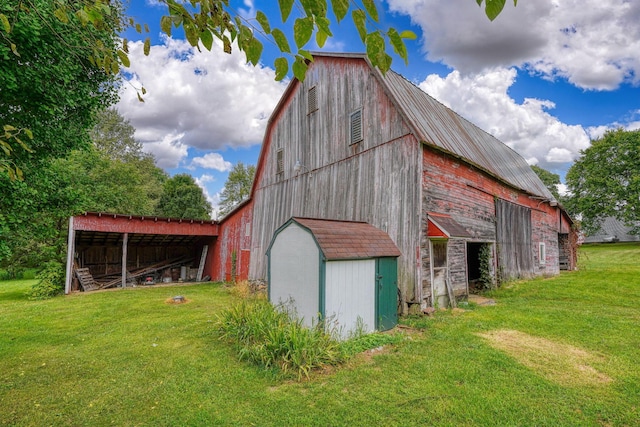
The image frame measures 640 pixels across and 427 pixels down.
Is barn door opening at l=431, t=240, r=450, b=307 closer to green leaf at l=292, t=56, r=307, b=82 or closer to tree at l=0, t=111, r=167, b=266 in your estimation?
green leaf at l=292, t=56, r=307, b=82

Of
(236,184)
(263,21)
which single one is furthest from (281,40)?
(236,184)

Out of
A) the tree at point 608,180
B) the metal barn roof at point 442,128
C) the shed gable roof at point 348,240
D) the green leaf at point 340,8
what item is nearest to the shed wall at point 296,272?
the shed gable roof at point 348,240

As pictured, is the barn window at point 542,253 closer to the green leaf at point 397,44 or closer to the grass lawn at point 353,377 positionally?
the grass lawn at point 353,377

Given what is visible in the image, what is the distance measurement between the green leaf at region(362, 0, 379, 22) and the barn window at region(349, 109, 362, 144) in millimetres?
8347

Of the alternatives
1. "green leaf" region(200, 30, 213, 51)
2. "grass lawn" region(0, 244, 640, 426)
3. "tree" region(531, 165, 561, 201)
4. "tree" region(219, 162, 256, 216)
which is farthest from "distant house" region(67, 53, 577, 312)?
"tree" region(531, 165, 561, 201)

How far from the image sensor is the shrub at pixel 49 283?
11578 millimetres

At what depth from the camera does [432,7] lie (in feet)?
7.86

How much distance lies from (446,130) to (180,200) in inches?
920

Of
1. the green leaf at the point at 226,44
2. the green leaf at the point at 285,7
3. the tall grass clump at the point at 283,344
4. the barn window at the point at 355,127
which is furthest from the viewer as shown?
the barn window at the point at 355,127

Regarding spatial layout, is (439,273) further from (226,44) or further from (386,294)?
(226,44)

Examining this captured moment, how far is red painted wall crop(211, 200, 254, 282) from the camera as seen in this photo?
1495 cm

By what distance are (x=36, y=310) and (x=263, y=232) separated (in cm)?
794

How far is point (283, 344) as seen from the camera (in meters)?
5.05

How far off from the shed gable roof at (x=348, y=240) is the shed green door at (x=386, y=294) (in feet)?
0.88
